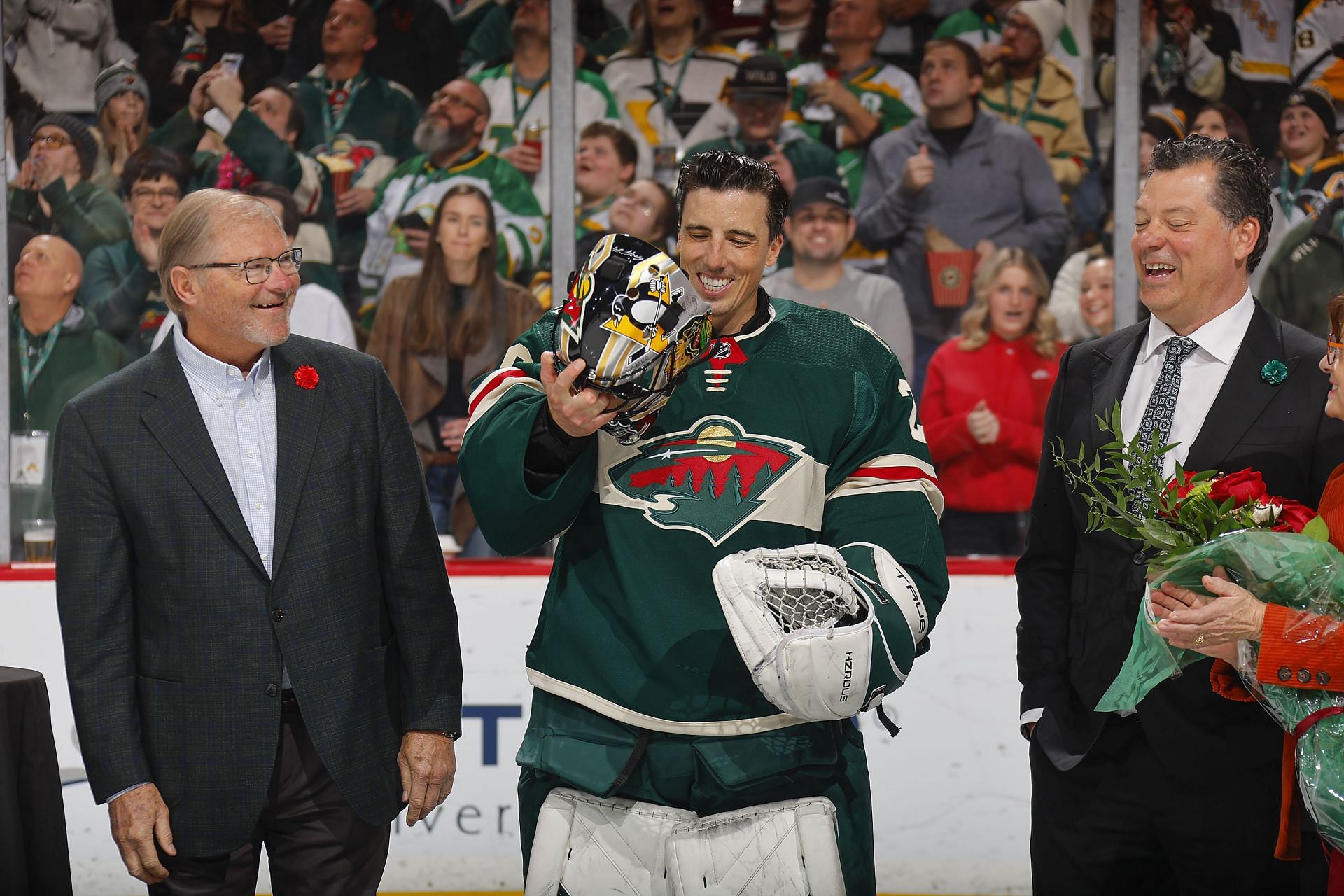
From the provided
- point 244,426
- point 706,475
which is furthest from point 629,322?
point 244,426

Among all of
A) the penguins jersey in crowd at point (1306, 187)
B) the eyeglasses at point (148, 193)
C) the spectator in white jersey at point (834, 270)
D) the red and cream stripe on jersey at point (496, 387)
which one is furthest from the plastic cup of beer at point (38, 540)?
the penguins jersey in crowd at point (1306, 187)

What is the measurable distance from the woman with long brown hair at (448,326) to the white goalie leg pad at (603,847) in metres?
3.11

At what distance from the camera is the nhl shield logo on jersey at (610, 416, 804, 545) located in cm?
208

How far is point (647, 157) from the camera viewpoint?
515 cm

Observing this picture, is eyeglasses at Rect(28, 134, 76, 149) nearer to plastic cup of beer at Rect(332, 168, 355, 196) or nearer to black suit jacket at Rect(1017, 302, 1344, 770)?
plastic cup of beer at Rect(332, 168, 355, 196)

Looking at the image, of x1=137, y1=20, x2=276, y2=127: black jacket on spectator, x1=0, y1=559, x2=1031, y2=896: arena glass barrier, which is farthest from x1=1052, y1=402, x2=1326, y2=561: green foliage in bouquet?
x1=137, y1=20, x2=276, y2=127: black jacket on spectator

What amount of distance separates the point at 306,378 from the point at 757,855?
1173 mm

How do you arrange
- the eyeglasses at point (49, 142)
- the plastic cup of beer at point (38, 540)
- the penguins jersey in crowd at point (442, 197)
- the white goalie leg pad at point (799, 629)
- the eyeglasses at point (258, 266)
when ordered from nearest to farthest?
the white goalie leg pad at point (799, 629) → the eyeglasses at point (258, 266) → the plastic cup of beer at point (38, 540) → the eyeglasses at point (49, 142) → the penguins jersey in crowd at point (442, 197)

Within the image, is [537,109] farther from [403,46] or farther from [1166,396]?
[1166,396]

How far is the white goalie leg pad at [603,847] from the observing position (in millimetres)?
2082

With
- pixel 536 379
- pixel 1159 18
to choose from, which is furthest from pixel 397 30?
pixel 536 379

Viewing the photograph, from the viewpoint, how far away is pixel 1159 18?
5.10 meters

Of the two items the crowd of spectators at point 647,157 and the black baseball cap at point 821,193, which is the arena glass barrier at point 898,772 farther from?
the black baseball cap at point 821,193

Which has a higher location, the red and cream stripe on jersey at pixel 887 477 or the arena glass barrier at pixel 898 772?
the red and cream stripe on jersey at pixel 887 477
